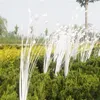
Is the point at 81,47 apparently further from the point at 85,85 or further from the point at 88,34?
the point at 85,85

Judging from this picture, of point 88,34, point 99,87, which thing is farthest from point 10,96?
point 88,34

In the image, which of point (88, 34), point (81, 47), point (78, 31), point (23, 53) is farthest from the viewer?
point (88, 34)

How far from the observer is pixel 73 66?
719 cm

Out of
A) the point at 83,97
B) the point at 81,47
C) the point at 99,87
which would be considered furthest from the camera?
the point at 81,47

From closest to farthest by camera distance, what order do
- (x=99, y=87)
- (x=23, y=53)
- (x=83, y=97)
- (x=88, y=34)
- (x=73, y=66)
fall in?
(x=23, y=53)
(x=83, y=97)
(x=99, y=87)
(x=73, y=66)
(x=88, y=34)

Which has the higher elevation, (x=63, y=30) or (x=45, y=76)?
(x=63, y=30)

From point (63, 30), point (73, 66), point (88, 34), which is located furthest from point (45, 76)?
point (88, 34)

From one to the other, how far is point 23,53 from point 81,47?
6.41 meters

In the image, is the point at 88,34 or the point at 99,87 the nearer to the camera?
the point at 99,87

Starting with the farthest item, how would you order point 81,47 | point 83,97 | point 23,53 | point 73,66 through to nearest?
point 81,47 < point 73,66 < point 83,97 < point 23,53

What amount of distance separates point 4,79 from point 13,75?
0.17 meters

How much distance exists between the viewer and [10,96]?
12.4ft

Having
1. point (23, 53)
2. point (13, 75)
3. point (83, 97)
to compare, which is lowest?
point (83, 97)

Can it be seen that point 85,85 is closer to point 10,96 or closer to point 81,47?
point 10,96
